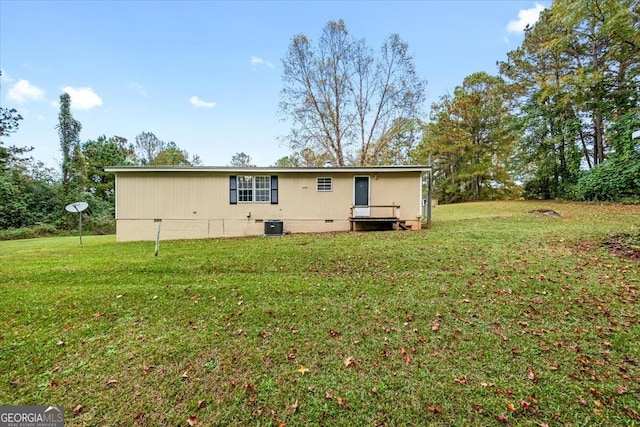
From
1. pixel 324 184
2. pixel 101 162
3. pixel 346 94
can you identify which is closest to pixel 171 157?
pixel 101 162

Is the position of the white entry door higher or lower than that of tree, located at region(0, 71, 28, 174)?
lower

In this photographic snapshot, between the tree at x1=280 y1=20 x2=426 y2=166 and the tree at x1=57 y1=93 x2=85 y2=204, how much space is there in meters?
17.9

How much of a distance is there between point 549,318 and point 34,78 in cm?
2469

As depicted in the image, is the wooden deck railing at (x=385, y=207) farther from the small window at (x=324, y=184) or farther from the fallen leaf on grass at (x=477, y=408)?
the fallen leaf on grass at (x=477, y=408)

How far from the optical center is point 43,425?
239cm

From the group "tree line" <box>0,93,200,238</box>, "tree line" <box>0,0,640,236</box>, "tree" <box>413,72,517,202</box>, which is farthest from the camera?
"tree" <box>413,72,517,202</box>

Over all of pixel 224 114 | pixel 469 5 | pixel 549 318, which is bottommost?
pixel 549 318

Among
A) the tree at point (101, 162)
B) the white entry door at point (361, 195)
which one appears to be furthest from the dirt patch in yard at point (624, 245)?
the tree at point (101, 162)

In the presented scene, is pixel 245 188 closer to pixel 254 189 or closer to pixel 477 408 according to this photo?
pixel 254 189

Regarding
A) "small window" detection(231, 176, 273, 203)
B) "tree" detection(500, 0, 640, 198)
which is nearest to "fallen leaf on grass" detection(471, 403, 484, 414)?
"small window" detection(231, 176, 273, 203)

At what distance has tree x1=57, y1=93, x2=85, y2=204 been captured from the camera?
22500 millimetres

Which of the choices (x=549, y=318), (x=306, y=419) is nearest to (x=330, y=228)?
(x=549, y=318)

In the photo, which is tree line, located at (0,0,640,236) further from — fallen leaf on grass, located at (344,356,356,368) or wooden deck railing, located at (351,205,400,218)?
fallen leaf on grass, located at (344,356,356,368)

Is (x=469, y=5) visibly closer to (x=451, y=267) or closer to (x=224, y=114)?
(x=451, y=267)
